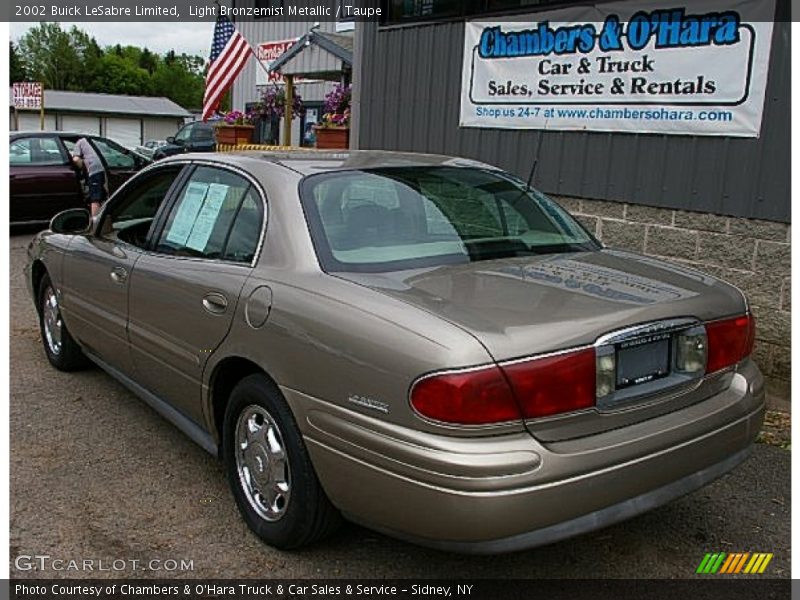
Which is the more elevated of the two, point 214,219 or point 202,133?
point 202,133

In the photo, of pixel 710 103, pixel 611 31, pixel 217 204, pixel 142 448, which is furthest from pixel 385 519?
pixel 611 31

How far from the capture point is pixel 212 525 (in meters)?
3.44

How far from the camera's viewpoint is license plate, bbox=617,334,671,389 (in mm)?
2643

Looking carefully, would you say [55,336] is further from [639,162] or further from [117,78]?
[117,78]

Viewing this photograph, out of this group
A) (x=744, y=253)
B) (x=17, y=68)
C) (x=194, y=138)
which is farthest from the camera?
(x=17, y=68)

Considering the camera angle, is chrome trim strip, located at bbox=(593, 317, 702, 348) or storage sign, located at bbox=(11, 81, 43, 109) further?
storage sign, located at bbox=(11, 81, 43, 109)

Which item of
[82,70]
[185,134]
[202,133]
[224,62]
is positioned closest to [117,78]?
[82,70]

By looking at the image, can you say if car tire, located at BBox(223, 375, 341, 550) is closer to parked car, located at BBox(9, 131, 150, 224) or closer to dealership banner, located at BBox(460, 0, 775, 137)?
dealership banner, located at BBox(460, 0, 775, 137)

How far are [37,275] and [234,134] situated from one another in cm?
792

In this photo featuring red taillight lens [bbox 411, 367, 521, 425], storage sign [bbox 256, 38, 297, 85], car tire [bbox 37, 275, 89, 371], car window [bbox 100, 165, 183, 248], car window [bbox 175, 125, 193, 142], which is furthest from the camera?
car window [bbox 175, 125, 193, 142]

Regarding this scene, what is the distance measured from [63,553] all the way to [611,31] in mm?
5175

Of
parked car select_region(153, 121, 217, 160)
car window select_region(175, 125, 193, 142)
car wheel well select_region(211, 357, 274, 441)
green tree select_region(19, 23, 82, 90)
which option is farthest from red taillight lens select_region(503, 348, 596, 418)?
green tree select_region(19, 23, 82, 90)

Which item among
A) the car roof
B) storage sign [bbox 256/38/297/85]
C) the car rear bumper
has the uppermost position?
storage sign [bbox 256/38/297/85]

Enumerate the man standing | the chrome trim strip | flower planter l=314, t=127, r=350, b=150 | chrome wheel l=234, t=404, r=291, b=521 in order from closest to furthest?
1. the chrome trim strip
2. chrome wheel l=234, t=404, r=291, b=521
3. flower planter l=314, t=127, r=350, b=150
4. the man standing
